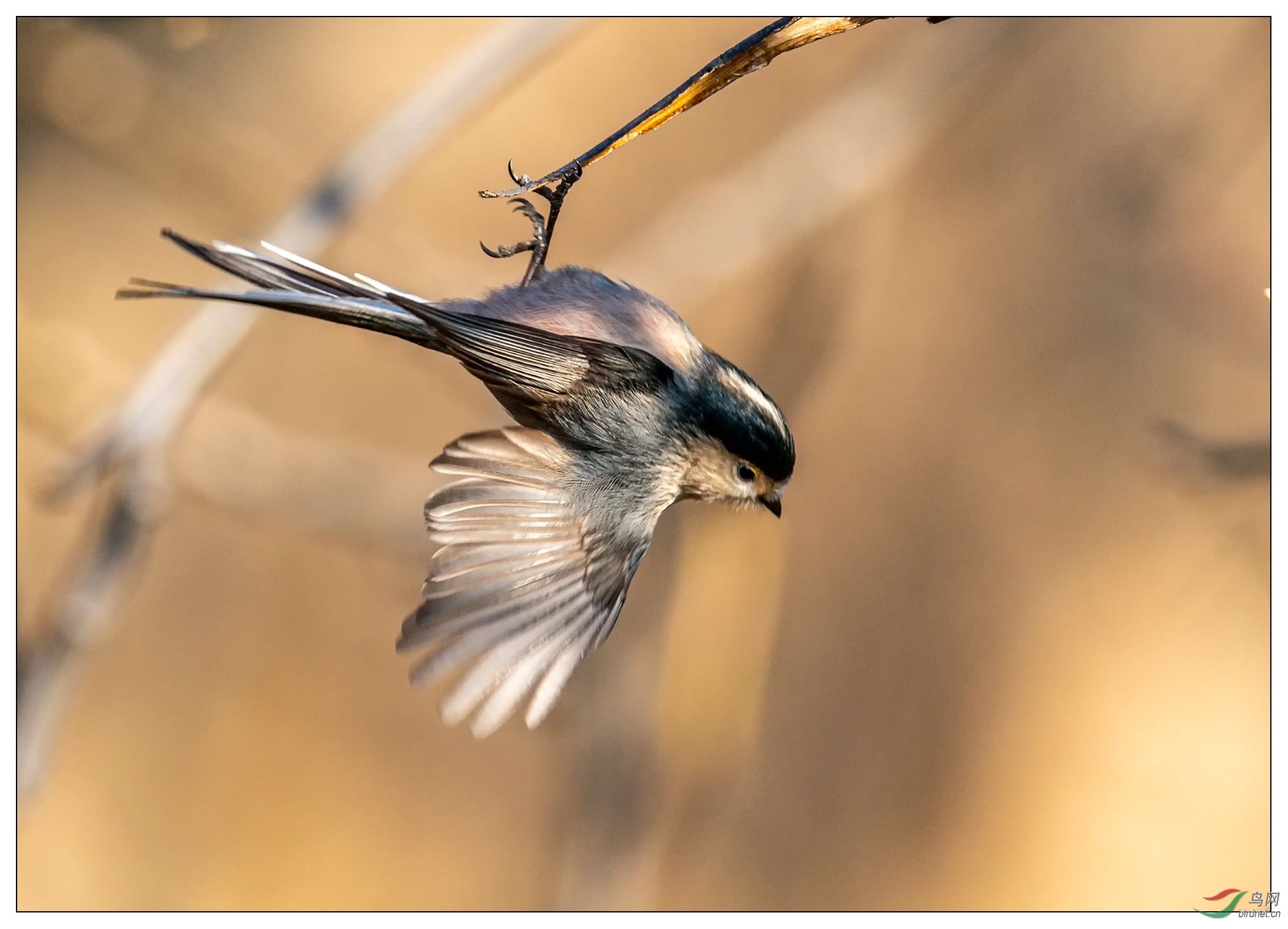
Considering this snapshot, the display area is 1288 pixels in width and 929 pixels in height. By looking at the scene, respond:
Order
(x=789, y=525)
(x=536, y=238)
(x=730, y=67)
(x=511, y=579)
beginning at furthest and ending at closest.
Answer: (x=789, y=525) → (x=536, y=238) → (x=511, y=579) → (x=730, y=67)

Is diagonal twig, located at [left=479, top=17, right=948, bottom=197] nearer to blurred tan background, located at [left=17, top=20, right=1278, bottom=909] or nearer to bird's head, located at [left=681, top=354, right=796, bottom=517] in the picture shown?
bird's head, located at [left=681, top=354, right=796, bottom=517]

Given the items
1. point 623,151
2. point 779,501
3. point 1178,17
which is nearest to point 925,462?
point 623,151

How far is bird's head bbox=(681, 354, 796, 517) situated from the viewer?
1.22 metres

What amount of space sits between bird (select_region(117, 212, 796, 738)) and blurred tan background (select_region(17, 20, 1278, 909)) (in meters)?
1.02

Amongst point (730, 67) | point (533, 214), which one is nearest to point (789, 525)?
point (533, 214)

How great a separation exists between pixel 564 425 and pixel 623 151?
1.56 meters

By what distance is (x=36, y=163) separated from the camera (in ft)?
7.88

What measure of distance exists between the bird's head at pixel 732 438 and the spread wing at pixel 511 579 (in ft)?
0.40

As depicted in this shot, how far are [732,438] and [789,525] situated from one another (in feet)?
4.86

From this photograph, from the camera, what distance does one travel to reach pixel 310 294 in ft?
3.73

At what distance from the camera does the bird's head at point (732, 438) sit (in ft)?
4.00

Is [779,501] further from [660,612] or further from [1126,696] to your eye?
[1126,696]

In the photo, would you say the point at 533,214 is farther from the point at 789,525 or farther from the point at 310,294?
the point at 789,525

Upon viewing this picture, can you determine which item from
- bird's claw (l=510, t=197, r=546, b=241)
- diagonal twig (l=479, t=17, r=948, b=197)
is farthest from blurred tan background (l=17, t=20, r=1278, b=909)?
diagonal twig (l=479, t=17, r=948, b=197)
